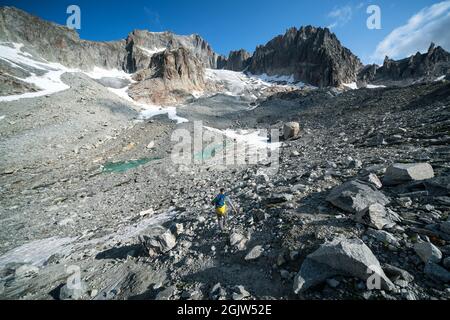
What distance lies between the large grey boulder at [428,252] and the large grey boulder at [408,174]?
3128 millimetres

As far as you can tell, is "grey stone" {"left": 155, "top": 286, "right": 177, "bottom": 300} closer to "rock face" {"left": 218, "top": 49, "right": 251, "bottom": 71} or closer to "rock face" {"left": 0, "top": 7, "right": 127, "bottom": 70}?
"rock face" {"left": 0, "top": 7, "right": 127, "bottom": 70}

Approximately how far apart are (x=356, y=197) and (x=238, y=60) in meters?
180

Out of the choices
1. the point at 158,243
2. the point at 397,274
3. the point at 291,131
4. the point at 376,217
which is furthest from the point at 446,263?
the point at 291,131

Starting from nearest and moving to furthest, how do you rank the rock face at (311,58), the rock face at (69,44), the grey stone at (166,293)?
the grey stone at (166,293) < the rock face at (69,44) < the rock face at (311,58)

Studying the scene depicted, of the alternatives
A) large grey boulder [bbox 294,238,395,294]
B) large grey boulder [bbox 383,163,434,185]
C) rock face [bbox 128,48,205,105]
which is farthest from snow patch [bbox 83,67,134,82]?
large grey boulder [bbox 294,238,395,294]

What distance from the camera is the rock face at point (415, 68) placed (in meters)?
104

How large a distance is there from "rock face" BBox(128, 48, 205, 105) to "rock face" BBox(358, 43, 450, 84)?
101m

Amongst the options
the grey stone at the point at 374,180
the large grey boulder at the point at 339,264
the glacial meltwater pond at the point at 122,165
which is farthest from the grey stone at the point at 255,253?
the glacial meltwater pond at the point at 122,165

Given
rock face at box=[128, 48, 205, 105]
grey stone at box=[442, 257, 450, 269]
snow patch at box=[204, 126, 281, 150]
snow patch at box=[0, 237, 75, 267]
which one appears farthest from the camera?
rock face at box=[128, 48, 205, 105]

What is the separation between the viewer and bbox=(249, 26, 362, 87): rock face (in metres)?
105

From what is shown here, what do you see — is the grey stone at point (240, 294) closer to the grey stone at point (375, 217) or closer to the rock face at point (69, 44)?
the grey stone at point (375, 217)

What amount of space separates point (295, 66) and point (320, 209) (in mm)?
134232

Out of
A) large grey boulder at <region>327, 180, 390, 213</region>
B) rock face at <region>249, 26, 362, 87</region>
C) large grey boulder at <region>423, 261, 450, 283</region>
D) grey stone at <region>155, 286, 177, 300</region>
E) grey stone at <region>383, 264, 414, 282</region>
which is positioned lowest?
grey stone at <region>155, 286, 177, 300</region>
